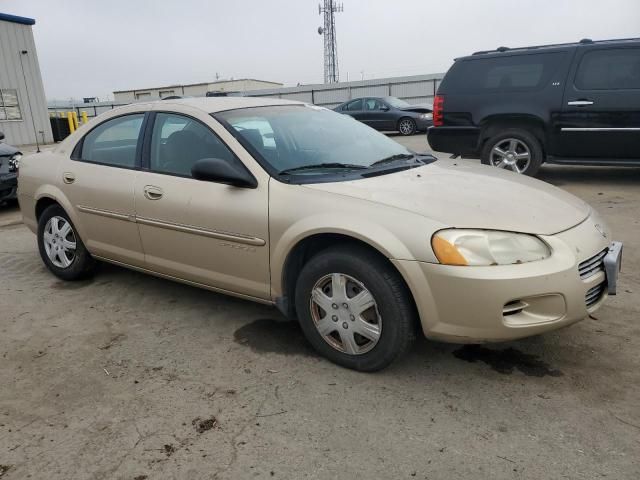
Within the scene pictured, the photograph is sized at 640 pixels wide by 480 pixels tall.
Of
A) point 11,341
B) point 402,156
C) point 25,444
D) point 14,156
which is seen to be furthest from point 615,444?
point 14,156

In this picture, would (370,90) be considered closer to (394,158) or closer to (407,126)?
(407,126)

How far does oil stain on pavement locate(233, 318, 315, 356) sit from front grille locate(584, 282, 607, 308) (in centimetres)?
152

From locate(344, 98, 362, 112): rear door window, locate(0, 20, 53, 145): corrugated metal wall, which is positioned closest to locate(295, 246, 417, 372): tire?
locate(344, 98, 362, 112): rear door window

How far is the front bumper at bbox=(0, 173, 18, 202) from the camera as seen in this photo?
24.2 ft

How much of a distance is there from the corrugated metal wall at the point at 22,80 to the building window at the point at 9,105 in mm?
124

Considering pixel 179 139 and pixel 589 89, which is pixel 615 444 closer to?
pixel 179 139

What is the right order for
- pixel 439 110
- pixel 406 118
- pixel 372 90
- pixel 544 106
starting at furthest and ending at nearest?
pixel 372 90, pixel 406 118, pixel 439 110, pixel 544 106

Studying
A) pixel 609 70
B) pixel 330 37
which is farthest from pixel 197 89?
pixel 609 70

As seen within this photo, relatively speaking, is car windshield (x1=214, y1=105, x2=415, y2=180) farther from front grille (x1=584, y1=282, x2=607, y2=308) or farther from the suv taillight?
the suv taillight

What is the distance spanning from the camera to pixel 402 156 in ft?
12.4

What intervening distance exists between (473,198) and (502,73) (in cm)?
540

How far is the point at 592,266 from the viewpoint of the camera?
272cm

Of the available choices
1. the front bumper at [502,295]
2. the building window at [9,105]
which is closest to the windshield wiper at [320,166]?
the front bumper at [502,295]

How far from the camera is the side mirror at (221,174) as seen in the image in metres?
3.05
